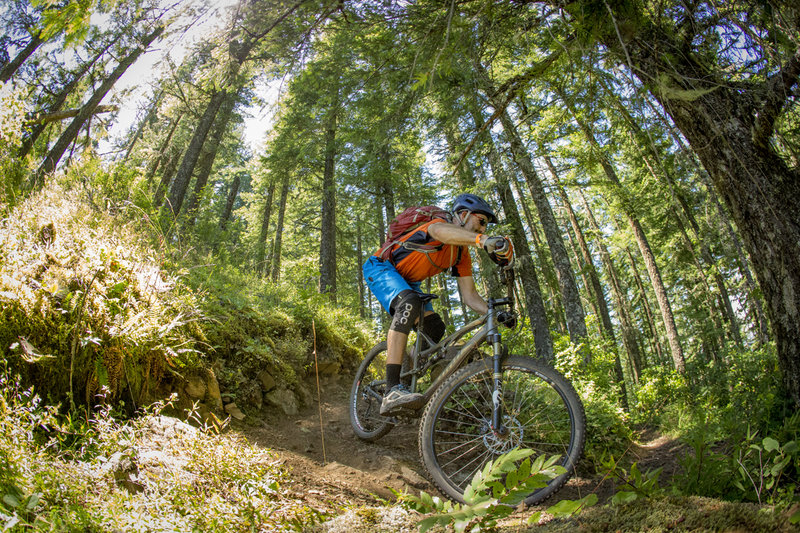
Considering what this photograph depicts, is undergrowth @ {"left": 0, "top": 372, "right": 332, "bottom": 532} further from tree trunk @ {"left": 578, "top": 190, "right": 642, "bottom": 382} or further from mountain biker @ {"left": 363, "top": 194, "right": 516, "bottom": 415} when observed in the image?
tree trunk @ {"left": 578, "top": 190, "right": 642, "bottom": 382}

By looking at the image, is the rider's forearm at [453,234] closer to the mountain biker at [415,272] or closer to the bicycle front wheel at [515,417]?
the mountain biker at [415,272]

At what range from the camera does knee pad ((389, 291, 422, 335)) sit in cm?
364

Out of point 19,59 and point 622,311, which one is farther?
point 622,311

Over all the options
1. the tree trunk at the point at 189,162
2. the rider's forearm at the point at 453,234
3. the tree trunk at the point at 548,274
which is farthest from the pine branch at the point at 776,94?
the tree trunk at the point at 189,162

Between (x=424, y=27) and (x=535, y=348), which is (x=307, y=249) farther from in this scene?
(x=424, y=27)

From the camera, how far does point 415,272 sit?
3953mm

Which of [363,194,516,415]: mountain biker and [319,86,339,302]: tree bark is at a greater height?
[319,86,339,302]: tree bark

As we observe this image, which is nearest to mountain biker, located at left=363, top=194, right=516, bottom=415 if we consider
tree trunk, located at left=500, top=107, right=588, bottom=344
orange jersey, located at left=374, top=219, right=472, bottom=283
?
orange jersey, located at left=374, top=219, right=472, bottom=283

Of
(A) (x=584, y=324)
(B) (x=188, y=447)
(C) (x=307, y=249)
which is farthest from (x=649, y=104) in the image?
(C) (x=307, y=249)

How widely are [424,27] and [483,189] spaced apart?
18.8 feet

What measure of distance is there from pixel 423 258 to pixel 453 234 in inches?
25.9

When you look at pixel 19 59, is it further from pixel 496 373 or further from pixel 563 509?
pixel 563 509

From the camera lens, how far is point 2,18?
1220 cm

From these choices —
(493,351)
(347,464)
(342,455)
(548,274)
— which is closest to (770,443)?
(493,351)
